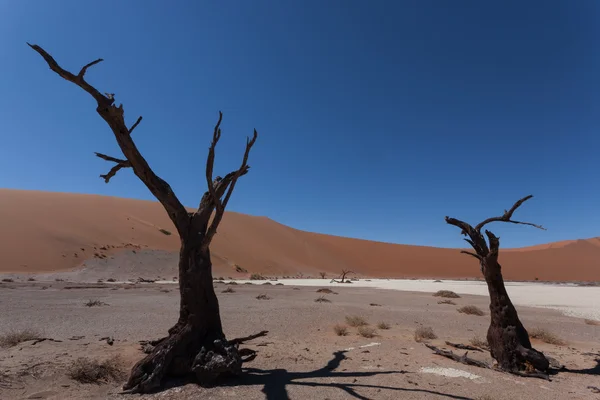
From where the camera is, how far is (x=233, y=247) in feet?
194

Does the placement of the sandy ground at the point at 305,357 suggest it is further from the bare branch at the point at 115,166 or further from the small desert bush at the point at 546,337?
the bare branch at the point at 115,166

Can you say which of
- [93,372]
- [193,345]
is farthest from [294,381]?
[93,372]

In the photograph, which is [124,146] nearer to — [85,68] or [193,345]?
[85,68]

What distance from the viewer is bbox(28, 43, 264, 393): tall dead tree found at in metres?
5.07

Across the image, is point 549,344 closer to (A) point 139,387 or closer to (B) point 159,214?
(A) point 139,387

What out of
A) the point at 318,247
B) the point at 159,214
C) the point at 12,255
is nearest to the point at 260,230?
the point at 318,247

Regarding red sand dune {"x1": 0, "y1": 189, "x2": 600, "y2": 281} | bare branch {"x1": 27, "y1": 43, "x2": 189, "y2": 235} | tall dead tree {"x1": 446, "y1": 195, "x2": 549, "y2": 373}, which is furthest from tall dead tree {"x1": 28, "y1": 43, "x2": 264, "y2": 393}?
red sand dune {"x1": 0, "y1": 189, "x2": 600, "y2": 281}

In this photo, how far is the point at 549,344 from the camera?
938 cm

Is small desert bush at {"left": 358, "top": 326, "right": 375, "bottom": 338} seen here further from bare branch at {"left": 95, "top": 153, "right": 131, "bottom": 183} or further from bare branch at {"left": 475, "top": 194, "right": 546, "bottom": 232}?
bare branch at {"left": 95, "top": 153, "right": 131, "bottom": 183}

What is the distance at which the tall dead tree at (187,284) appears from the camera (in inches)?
200

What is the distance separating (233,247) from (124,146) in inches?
2170

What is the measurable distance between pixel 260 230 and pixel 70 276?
51519mm

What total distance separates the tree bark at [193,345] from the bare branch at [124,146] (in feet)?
1.79

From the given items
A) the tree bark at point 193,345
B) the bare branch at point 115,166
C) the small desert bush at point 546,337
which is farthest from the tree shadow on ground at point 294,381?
→ the small desert bush at point 546,337
